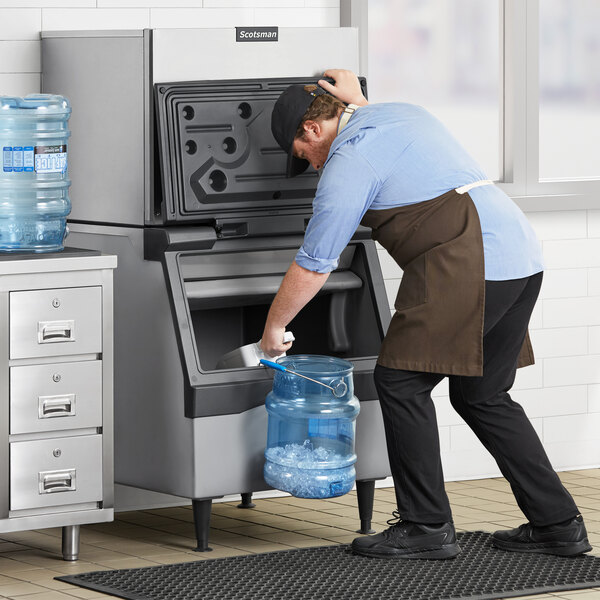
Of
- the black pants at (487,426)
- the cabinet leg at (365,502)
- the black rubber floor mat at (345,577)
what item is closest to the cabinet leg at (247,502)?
the cabinet leg at (365,502)

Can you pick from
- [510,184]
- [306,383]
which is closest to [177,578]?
[306,383]

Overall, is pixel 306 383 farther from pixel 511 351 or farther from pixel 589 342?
pixel 589 342

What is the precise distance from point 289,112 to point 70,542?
4.83ft

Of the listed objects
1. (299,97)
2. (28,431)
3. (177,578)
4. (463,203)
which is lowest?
(177,578)

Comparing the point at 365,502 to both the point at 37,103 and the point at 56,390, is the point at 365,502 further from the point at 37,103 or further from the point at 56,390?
the point at 37,103

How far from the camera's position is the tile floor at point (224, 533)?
4.31 metres

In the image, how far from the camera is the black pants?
4.35 metres

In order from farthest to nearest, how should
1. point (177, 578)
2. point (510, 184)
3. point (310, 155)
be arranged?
1. point (510, 184)
2. point (310, 155)
3. point (177, 578)

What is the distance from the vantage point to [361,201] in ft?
13.8

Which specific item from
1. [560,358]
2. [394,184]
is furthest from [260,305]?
[560,358]

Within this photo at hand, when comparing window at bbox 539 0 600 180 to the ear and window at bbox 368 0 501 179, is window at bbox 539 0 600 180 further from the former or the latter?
the ear

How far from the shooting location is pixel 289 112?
4.43 meters

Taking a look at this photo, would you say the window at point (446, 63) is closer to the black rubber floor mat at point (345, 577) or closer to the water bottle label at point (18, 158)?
the water bottle label at point (18, 158)

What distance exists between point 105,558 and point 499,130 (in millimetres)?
2386
